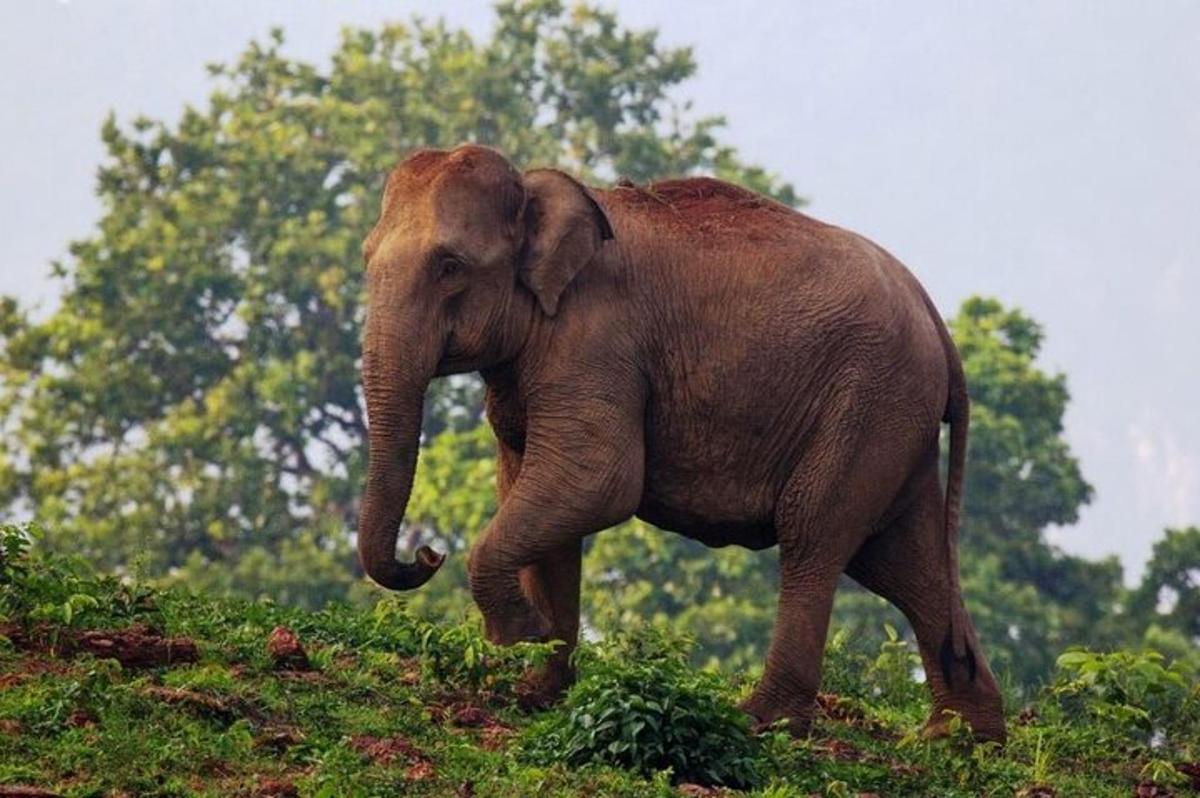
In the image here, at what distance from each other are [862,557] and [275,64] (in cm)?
3393

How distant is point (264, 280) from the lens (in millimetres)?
42094

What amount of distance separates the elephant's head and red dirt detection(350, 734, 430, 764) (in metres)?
1.11

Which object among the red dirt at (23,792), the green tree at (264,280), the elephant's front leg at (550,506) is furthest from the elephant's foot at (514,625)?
the green tree at (264,280)

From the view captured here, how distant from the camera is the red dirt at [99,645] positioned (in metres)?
11.3

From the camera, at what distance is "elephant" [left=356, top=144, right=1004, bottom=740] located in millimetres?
11938

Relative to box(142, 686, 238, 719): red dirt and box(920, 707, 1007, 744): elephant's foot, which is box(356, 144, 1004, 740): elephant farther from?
box(142, 686, 238, 719): red dirt

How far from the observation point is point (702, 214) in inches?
511

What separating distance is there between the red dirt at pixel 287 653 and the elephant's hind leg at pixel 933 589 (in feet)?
9.51

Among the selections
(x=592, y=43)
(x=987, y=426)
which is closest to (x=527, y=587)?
(x=987, y=426)

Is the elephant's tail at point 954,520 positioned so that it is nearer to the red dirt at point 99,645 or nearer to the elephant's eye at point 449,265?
the elephant's eye at point 449,265

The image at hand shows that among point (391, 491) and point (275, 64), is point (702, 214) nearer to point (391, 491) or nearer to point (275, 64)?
point (391, 491)

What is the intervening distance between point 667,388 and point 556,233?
94 cm

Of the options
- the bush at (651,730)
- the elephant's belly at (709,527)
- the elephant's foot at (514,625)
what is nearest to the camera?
the bush at (651,730)

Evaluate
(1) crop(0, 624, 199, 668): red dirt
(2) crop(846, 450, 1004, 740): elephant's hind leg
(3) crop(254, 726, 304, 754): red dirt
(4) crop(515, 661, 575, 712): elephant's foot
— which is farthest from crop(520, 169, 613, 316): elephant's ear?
(3) crop(254, 726, 304, 754): red dirt
